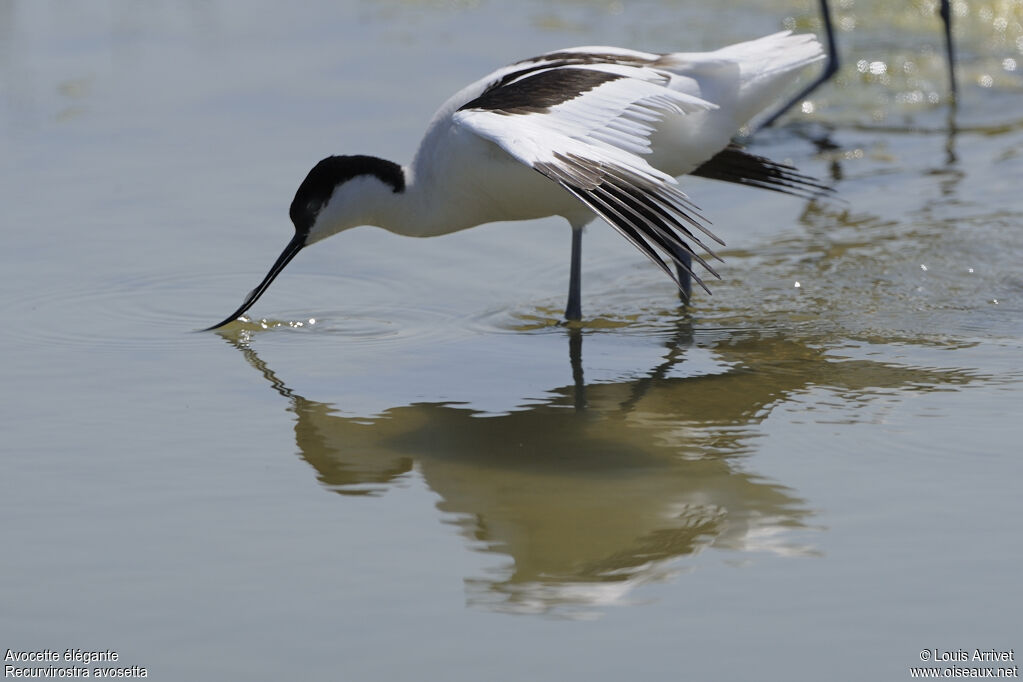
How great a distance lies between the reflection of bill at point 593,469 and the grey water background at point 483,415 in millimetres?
12

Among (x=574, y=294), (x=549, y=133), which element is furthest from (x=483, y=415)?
(x=574, y=294)

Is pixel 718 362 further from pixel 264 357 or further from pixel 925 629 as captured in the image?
pixel 925 629

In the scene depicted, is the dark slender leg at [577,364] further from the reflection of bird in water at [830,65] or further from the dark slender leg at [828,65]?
the dark slender leg at [828,65]

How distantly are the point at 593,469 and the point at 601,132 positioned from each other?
125cm

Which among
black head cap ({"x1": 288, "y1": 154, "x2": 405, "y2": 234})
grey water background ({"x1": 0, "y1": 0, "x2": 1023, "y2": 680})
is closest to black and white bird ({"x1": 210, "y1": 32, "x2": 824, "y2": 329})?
black head cap ({"x1": 288, "y1": 154, "x2": 405, "y2": 234})

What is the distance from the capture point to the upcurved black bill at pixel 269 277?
202 inches

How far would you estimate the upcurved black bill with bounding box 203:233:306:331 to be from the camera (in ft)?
16.8

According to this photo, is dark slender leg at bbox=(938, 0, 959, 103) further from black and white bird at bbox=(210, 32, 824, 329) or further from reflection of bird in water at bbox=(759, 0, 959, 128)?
black and white bird at bbox=(210, 32, 824, 329)

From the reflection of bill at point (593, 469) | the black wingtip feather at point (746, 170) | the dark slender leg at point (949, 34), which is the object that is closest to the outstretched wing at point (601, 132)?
the reflection of bill at point (593, 469)

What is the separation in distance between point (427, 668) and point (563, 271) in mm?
3272

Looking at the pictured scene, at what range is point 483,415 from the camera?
4.30m

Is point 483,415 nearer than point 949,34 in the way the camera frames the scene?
Yes

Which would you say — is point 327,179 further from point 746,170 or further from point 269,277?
point 746,170

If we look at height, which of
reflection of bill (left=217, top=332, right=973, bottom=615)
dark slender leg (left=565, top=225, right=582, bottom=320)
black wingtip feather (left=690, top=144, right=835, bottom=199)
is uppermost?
black wingtip feather (left=690, top=144, right=835, bottom=199)
